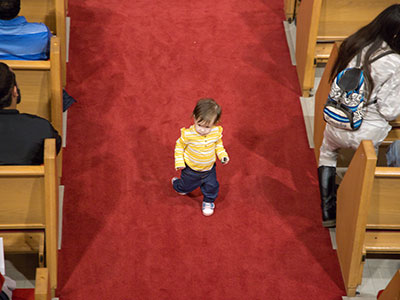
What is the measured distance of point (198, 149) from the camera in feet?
10.1

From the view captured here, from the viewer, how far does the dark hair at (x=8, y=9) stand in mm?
3225

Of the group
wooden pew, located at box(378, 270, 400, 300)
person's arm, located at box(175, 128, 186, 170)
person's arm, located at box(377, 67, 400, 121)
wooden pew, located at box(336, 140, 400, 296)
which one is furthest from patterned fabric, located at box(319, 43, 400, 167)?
wooden pew, located at box(378, 270, 400, 300)

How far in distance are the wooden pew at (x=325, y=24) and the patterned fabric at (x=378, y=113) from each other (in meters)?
0.68

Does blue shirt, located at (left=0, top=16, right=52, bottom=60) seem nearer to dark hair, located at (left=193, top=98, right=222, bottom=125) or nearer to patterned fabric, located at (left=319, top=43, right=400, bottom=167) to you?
dark hair, located at (left=193, top=98, right=222, bottom=125)

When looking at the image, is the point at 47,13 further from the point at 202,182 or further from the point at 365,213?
the point at 365,213

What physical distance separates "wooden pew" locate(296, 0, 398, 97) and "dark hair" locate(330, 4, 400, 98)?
67cm

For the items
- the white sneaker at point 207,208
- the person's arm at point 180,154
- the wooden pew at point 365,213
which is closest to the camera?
the wooden pew at point 365,213

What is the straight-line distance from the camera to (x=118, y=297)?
3016 mm

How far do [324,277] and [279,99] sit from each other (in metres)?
1.14

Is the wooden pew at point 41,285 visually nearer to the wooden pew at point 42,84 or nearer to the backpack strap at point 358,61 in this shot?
the wooden pew at point 42,84

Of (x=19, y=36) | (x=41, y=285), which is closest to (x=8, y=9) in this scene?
(x=19, y=36)

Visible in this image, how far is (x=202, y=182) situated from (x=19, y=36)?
105 cm

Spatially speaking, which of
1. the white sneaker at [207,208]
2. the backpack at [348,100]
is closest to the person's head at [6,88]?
the white sneaker at [207,208]

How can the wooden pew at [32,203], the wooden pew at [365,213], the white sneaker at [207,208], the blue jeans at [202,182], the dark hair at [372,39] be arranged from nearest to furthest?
the wooden pew at [32,203]
the wooden pew at [365,213]
the dark hair at [372,39]
the blue jeans at [202,182]
the white sneaker at [207,208]
